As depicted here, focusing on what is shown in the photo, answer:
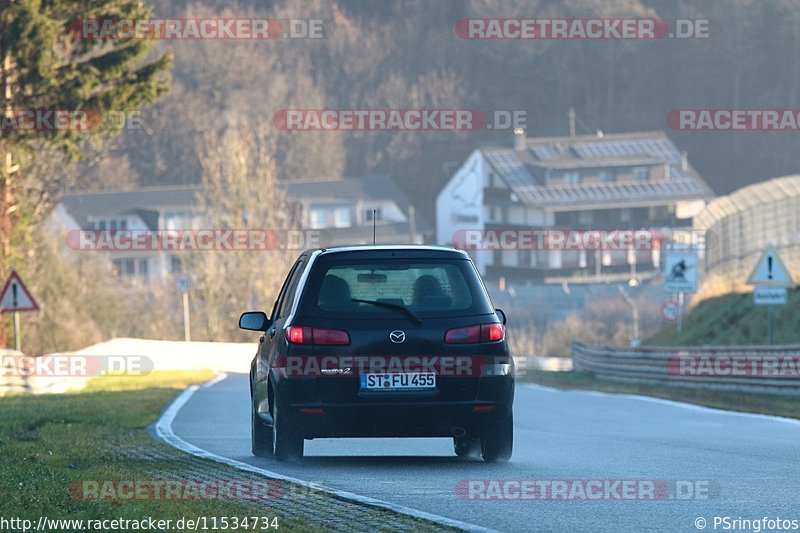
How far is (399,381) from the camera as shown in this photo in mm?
11477

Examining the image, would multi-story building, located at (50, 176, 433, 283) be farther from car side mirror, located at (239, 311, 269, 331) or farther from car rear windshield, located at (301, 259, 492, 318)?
car rear windshield, located at (301, 259, 492, 318)

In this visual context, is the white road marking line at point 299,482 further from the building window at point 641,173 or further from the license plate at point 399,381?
the building window at point 641,173

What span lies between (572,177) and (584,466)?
9720 cm

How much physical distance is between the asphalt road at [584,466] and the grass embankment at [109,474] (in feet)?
1.64

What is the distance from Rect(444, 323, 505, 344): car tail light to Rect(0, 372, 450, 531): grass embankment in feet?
5.77

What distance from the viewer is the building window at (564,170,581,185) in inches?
4252

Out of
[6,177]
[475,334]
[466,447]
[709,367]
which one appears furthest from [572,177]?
[475,334]

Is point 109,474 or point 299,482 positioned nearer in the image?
point 299,482

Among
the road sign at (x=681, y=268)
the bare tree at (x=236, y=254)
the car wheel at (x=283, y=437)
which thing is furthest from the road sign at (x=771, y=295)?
the bare tree at (x=236, y=254)

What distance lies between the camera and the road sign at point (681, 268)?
35.2 meters

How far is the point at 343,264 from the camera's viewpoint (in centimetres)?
1177

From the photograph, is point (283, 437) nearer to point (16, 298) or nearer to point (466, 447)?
point (466, 447)

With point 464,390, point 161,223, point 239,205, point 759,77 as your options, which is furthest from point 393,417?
point 759,77

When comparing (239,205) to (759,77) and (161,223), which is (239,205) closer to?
(161,223)
